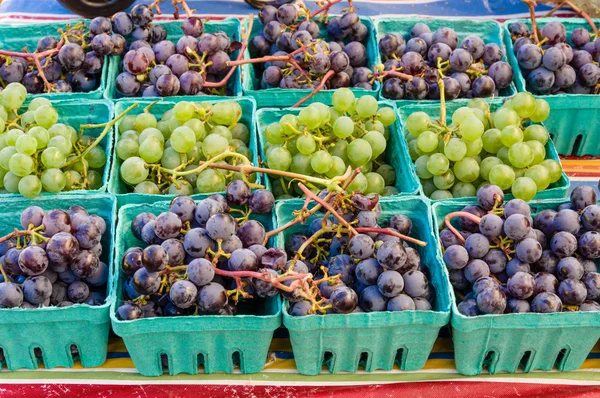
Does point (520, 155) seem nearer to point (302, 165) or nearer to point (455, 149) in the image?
point (455, 149)

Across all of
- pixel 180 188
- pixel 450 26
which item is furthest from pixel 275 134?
pixel 450 26

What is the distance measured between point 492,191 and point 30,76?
4.82 feet

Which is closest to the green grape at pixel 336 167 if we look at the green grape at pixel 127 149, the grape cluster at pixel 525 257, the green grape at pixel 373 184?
the green grape at pixel 373 184

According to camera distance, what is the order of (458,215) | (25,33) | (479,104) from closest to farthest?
(458,215) < (479,104) < (25,33)

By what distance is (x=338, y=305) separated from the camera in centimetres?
148

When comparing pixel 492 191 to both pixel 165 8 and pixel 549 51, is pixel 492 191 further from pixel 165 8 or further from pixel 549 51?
pixel 165 8

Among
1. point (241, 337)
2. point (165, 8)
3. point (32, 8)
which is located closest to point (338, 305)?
point (241, 337)

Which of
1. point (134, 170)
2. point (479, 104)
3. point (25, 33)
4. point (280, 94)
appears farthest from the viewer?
point (25, 33)

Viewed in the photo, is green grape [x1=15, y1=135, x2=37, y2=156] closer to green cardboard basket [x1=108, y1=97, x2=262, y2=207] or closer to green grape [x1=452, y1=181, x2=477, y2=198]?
green cardboard basket [x1=108, y1=97, x2=262, y2=207]

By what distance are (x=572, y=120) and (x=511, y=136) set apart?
51 cm

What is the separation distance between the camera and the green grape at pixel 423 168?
1897 mm

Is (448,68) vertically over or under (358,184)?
over

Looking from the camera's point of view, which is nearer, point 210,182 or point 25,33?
point 210,182

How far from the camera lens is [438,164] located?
6.04 ft
